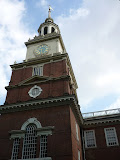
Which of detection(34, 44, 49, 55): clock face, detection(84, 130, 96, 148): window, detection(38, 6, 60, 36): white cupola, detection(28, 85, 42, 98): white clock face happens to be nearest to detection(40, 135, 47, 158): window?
detection(28, 85, 42, 98): white clock face

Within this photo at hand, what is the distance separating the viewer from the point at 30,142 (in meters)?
19.0

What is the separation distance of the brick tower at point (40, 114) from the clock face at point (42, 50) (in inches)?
52.2

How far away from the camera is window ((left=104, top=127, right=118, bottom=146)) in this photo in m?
23.8

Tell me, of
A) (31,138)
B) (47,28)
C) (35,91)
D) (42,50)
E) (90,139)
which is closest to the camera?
(31,138)

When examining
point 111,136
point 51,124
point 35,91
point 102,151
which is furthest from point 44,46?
point 102,151

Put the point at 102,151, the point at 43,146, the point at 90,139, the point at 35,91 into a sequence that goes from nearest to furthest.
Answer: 1. the point at 43,146
2. the point at 35,91
3. the point at 102,151
4. the point at 90,139

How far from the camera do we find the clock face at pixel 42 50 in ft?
Answer: 94.7

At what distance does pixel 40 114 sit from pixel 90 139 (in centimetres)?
958

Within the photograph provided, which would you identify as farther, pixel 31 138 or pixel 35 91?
pixel 35 91

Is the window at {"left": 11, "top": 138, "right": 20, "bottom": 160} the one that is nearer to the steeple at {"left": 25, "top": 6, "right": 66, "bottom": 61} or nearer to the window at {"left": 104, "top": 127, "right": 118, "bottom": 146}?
the window at {"left": 104, "top": 127, "right": 118, "bottom": 146}

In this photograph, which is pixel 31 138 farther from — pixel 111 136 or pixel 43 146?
pixel 111 136

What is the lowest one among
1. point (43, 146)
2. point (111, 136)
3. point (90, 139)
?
point (43, 146)

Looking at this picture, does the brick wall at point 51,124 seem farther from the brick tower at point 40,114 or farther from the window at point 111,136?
the window at point 111,136

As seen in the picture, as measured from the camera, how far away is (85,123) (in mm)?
26344
